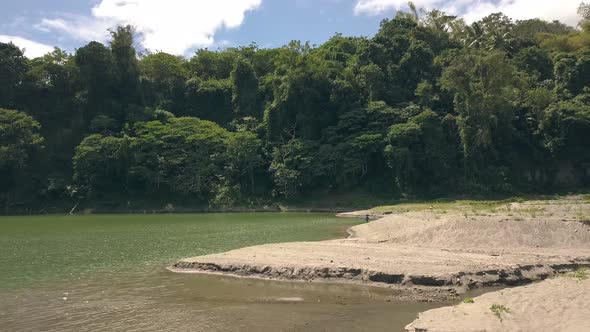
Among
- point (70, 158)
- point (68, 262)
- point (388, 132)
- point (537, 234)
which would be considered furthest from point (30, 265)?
point (70, 158)

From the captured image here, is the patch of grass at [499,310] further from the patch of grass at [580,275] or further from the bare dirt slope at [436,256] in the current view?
the patch of grass at [580,275]

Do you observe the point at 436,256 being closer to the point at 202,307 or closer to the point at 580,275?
the point at 580,275

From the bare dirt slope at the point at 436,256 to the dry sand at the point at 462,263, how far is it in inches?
1.4

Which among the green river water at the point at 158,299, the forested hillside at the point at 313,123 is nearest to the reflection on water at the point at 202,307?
the green river water at the point at 158,299

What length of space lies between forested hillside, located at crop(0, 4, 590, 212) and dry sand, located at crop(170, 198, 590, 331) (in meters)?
35.3

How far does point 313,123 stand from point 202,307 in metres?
55.5

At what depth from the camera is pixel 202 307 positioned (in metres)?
14.0

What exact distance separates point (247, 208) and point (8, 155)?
34121 millimetres

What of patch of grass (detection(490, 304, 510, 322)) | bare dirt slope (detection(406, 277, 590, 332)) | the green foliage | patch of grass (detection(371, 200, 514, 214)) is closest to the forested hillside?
the green foliage

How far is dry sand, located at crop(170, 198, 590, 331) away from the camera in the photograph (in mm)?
10695

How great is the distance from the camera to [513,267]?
16.5 metres

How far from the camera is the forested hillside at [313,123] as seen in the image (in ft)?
194

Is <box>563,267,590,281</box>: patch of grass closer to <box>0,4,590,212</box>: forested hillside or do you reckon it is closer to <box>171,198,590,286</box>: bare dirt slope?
<box>171,198,590,286</box>: bare dirt slope

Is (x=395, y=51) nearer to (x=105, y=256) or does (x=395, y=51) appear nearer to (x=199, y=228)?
(x=199, y=228)
